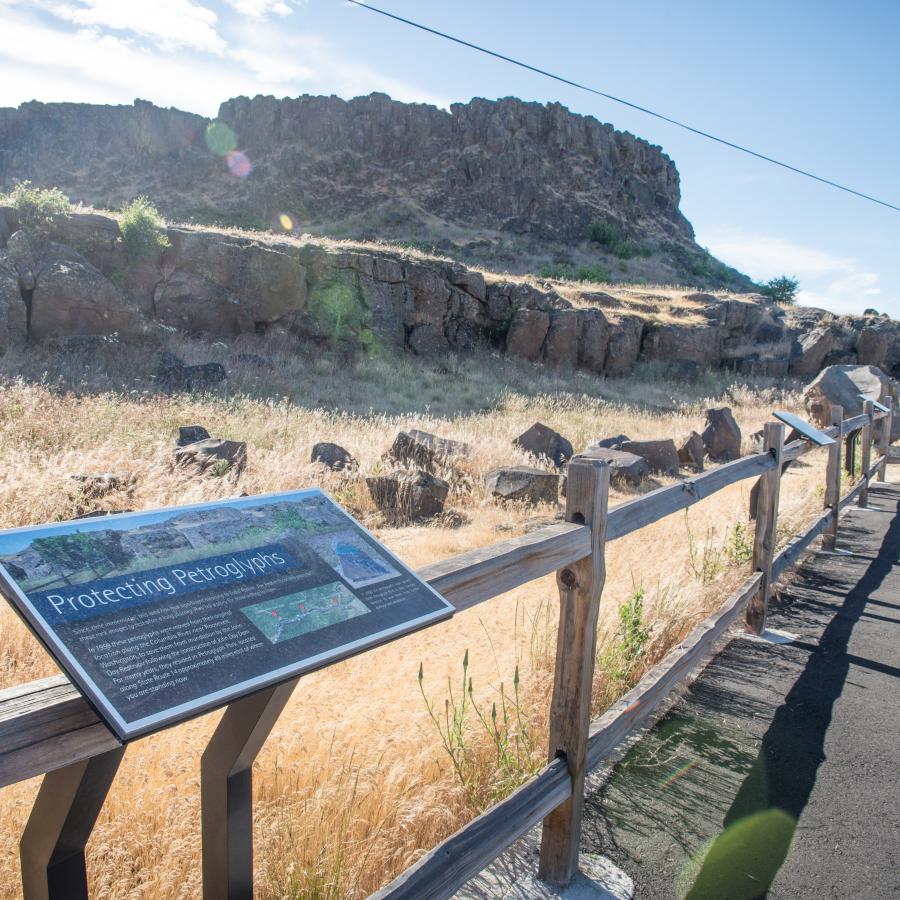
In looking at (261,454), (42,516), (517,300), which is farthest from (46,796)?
(517,300)

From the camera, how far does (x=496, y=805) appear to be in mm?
2510

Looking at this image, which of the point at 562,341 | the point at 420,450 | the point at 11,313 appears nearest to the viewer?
the point at 420,450

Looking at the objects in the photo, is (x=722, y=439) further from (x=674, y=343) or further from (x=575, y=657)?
(x=674, y=343)

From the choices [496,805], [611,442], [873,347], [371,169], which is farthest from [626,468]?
[371,169]

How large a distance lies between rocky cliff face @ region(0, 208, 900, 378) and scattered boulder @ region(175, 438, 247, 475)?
8668mm

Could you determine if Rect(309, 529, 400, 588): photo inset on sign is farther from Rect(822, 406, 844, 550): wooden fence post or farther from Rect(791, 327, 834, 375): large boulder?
Rect(791, 327, 834, 375): large boulder

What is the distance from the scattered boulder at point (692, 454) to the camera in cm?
1348

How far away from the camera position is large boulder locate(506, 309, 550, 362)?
81.8 ft

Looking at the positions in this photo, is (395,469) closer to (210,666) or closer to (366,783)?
(366,783)

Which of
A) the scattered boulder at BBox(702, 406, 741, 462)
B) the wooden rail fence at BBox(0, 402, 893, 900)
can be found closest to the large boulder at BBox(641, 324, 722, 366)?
the scattered boulder at BBox(702, 406, 741, 462)

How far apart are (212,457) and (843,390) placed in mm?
16491

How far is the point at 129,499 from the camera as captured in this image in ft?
24.2

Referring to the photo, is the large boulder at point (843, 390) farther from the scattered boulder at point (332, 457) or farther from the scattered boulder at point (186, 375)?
the scattered boulder at point (186, 375)

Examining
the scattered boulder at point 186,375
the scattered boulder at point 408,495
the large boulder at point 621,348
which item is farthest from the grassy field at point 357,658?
the large boulder at point 621,348
